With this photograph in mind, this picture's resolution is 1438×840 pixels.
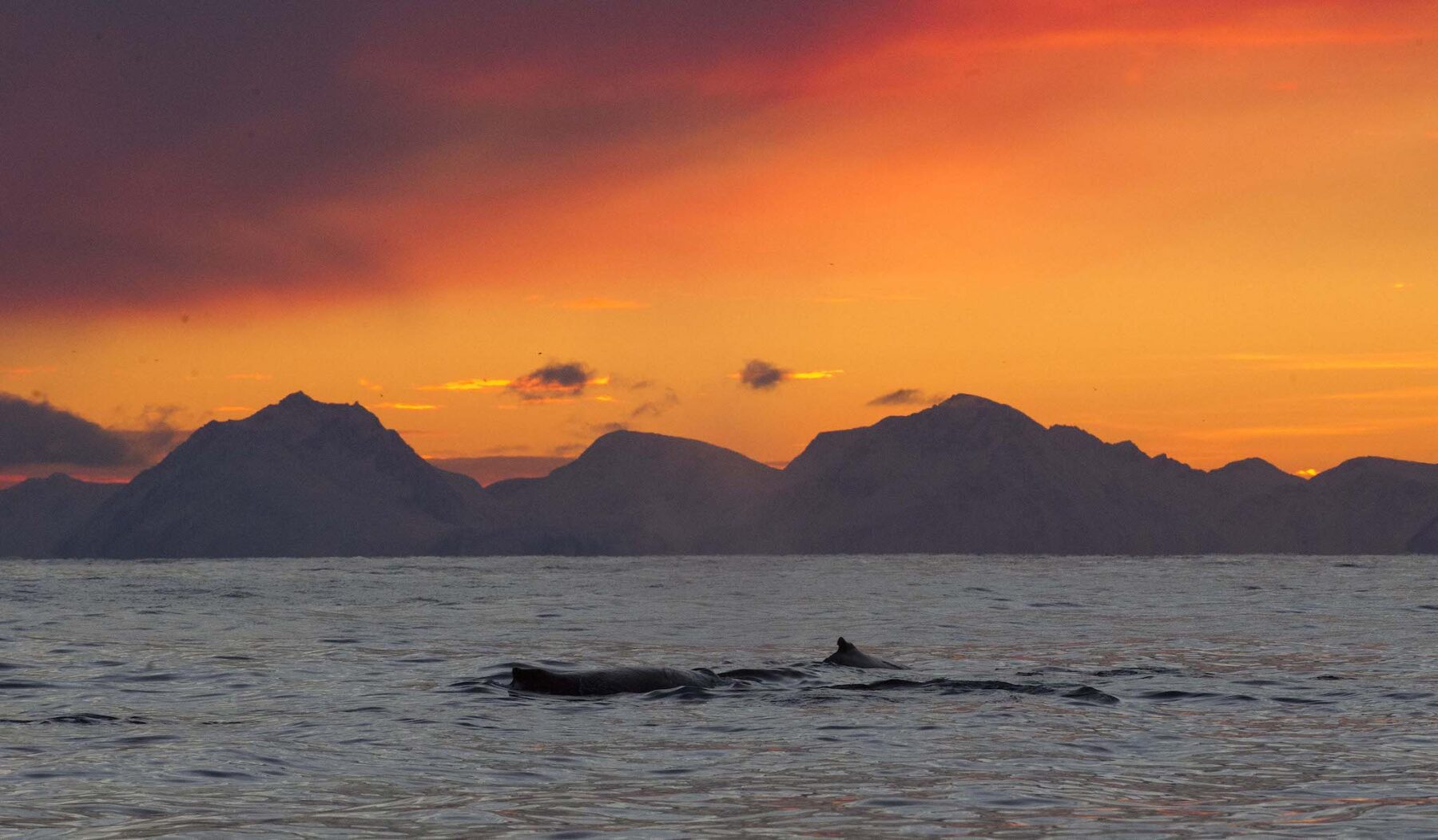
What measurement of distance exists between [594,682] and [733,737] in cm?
692

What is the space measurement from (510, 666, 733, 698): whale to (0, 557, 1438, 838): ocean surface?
0.64m

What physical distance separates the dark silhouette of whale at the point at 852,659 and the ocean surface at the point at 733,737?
0.85 metres

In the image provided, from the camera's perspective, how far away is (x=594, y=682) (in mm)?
27953

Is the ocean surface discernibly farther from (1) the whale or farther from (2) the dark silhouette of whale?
(2) the dark silhouette of whale

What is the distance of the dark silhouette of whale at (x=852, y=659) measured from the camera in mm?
33219

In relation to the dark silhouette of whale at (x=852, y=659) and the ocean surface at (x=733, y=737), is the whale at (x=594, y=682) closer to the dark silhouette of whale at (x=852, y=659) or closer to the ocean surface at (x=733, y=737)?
the ocean surface at (x=733, y=737)

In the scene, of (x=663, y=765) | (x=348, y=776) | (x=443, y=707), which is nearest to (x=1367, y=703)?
(x=663, y=765)

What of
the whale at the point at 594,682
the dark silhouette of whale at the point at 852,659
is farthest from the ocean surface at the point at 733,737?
the dark silhouette of whale at the point at 852,659

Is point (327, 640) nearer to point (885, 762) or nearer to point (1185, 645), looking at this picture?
→ point (1185, 645)

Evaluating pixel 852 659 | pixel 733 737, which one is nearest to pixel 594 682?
pixel 733 737

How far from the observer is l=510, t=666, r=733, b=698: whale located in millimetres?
27828

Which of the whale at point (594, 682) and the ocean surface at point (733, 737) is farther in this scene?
the whale at point (594, 682)

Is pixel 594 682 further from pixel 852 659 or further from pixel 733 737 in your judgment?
pixel 852 659

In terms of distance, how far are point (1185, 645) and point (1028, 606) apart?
106ft
